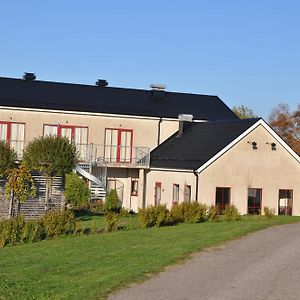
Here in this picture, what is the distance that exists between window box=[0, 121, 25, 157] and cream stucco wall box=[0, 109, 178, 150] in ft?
0.77

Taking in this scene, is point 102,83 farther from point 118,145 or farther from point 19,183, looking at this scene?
point 19,183

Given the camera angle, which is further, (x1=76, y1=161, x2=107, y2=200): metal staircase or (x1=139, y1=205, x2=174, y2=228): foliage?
(x1=76, y1=161, x2=107, y2=200): metal staircase

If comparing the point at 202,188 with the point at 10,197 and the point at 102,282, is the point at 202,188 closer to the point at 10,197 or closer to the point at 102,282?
the point at 10,197

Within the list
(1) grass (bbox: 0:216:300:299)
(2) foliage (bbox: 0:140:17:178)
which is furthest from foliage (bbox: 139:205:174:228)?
(2) foliage (bbox: 0:140:17:178)

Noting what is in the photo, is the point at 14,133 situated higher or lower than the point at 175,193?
higher

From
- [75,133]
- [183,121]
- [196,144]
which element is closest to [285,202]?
[196,144]

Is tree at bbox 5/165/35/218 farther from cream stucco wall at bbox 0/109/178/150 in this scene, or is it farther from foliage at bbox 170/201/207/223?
cream stucco wall at bbox 0/109/178/150

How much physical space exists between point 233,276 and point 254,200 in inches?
908

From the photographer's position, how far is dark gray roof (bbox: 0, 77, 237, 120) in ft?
134

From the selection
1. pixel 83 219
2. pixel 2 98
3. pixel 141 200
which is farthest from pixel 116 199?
pixel 2 98

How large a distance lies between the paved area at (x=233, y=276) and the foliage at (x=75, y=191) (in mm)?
16119

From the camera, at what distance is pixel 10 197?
30.2 metres

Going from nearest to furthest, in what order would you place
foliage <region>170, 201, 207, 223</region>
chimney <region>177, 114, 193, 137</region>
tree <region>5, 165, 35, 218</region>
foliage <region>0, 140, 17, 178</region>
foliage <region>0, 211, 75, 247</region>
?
foliage <region>0, 211, 75, 247</region> < foliage <region>170, 201, 207, 223</region> < tree <region>5, 165, 35, 218</region> < foliage <region>0, 140, 17, 178</region> < chimney <region>177, 114, 193, 137</region>

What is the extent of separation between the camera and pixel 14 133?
3997cm
